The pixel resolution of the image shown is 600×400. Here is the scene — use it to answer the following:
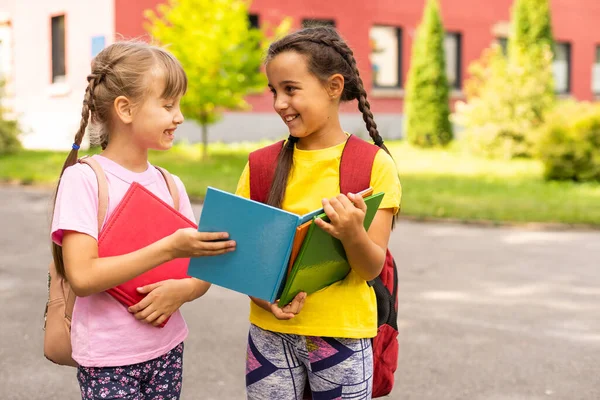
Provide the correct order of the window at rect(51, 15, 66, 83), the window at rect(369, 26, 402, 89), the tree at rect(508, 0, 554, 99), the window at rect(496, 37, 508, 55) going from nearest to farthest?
the window at rect(51, 15, 66, 83)
the tree at rect(508, 0, 554, 99)
the window at rect(369, 26, 402, 89)
the window at rect(496, 37, 508, 55)

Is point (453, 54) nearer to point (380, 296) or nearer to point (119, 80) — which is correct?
point (380, 296)

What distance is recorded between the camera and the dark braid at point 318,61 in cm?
237

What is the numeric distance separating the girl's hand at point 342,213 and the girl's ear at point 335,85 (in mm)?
484

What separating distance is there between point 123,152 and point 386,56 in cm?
2172

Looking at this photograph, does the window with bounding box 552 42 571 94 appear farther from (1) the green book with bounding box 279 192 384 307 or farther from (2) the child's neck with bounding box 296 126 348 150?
(1) the green book with bounding box 279 192 384 307

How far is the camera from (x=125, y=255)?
2145 mm

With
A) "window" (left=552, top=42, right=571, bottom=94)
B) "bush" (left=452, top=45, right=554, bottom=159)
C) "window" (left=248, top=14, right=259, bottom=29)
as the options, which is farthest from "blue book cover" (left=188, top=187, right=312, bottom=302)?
"window" (left=552, top=42, right=571, bottom=94)

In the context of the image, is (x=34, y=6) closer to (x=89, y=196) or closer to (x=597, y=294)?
(x=597, y=294)

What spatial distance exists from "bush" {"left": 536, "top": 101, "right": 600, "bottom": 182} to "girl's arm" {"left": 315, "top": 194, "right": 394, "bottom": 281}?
38.7ft

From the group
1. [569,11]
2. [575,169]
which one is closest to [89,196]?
[575,169]

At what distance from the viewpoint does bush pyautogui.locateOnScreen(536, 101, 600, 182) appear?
43.8 ft

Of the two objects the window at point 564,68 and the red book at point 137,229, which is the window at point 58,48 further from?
the red book at point 137,229

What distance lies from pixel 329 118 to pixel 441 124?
18841mm

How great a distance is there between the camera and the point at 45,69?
20344mm
